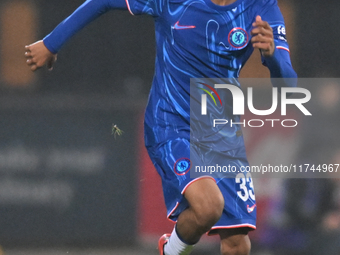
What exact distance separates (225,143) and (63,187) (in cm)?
187

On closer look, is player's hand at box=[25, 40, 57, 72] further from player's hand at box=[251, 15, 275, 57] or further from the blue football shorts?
player's hand at box=[251, 15, 275, 57]

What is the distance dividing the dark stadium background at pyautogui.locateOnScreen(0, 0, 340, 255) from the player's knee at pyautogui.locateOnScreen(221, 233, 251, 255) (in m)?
1.31

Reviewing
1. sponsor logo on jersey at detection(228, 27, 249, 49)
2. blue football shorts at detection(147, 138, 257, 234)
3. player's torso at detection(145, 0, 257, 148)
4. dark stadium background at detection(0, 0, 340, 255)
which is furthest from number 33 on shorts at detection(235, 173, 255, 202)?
dark stadium background at detection(0, 0, 340, 255)

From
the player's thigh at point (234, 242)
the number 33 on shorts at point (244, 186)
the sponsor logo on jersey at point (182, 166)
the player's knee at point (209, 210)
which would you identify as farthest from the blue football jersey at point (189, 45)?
the player's thigh at point (234, 242)

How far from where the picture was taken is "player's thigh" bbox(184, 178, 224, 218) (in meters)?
3.27

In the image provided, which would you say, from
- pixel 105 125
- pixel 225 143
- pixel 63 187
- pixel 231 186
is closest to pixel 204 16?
pixel 225 143

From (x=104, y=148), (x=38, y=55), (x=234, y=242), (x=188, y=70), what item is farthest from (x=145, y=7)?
(x=104, y=148)

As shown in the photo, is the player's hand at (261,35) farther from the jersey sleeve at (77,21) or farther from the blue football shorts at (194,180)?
the jersey sleeve at (77,21)

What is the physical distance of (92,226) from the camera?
5039mm

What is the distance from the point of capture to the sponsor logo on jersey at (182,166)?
3369mm

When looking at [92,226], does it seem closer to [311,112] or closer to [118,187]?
[118,187]

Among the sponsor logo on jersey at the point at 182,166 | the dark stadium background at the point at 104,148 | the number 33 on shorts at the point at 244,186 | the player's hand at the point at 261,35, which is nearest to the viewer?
the player's hand at the point at 261,35

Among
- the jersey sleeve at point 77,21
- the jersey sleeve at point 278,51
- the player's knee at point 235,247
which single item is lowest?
the player's knee at point 235,247

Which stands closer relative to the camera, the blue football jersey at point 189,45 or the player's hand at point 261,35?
the player's hand at point 261,35
